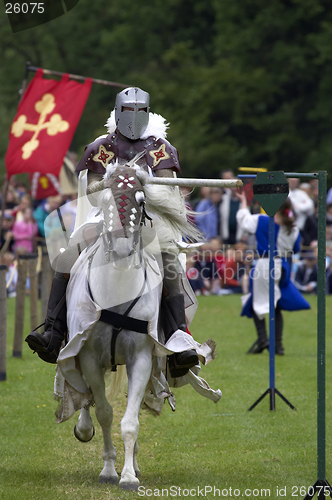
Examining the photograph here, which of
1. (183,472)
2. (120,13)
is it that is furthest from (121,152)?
(120,13)

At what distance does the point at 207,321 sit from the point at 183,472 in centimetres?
822

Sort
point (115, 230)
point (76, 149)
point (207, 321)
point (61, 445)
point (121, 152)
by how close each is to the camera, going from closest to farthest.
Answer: point (115, 230) < point (121, 152) < point (61, 445) < point (207, 321) < point (76, 149)

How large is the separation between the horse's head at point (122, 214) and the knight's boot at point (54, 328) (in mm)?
968

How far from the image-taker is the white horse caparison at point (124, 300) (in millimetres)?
5082

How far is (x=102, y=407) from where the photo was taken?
19.0ft

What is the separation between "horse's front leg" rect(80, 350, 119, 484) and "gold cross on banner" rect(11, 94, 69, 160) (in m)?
7.81

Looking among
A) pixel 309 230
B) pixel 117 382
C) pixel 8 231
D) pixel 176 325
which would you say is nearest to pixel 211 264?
pixel 309 230

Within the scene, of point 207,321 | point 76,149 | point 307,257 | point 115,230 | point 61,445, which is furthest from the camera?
point 76,149

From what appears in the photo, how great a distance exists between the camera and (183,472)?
6148 millimetres

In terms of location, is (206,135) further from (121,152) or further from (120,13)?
(121,152)

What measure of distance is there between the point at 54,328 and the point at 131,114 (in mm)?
1788

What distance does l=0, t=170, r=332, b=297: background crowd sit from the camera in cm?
1784

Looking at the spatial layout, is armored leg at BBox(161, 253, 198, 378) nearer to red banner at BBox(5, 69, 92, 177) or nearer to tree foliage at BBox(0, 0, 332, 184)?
red banner at BBox(5, 69, 92, 177)

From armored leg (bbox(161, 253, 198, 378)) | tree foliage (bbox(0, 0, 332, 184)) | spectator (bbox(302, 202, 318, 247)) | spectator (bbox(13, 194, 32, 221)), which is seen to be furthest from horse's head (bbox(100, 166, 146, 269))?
tree foliage (bbox(0, 0, 332, 184))
